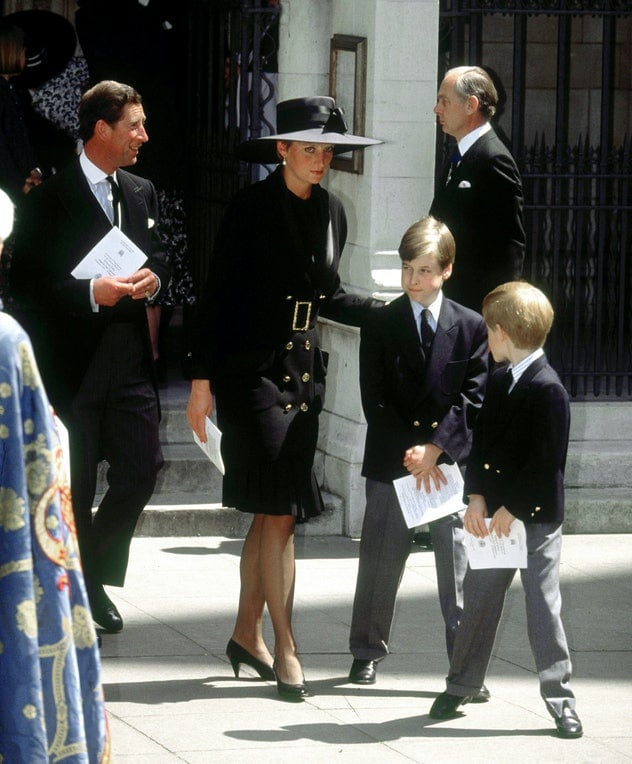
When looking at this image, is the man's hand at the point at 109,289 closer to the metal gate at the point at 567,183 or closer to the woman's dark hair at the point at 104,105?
the woman's dark hair at the point at 104,105

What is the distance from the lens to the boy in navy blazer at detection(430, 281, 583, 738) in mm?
5578

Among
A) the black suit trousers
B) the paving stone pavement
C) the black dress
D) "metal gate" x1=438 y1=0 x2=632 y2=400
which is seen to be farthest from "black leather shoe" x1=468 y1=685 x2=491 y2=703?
"metal gate" x1=438 y1=0 x2=632 y2=400

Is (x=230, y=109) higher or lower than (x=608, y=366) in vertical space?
higher

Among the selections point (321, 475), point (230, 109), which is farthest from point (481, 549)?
point (230, 109)

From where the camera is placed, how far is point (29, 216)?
6.54 metres

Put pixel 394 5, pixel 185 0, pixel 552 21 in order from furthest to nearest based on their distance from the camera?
pixel 552 21, pixel 185 0, pixel 394 5

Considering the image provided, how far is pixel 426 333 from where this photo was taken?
6.05 m

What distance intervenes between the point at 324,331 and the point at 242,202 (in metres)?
3.10

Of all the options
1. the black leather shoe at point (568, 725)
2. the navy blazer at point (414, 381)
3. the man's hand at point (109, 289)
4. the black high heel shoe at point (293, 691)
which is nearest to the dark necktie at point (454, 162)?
the navy blazer at point (414, 381)

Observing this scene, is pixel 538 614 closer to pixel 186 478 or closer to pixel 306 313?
pixel 306 313

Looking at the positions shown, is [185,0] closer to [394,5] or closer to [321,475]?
[394,5]

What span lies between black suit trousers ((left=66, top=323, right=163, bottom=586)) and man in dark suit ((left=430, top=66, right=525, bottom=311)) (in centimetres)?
159

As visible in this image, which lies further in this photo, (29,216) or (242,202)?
(29,216)

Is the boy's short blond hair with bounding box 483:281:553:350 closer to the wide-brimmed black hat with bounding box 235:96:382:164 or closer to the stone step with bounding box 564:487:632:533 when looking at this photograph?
the wide-brimmed black hat with bounding box 235:96:382:164
